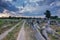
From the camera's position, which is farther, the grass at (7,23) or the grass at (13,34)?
the grass at (7,23)

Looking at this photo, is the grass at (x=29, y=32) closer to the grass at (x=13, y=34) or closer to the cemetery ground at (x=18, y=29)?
the cemetery ground at (x=18, y=29)

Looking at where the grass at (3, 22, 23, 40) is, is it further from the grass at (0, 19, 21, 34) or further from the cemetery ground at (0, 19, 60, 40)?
the grass at (0, 19, 21, 34)

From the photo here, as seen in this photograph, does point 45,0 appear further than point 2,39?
Yes

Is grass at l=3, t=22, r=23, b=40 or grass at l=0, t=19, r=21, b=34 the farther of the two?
grass at l=0, t=19, r=21, b=34

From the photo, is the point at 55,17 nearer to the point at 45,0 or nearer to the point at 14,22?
the point at 45,0

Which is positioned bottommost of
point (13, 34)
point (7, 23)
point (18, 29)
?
point (13, 34)

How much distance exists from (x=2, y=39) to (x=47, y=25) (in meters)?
1.15

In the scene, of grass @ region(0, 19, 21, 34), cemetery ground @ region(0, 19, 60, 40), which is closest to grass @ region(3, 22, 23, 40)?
cemetery ground @ region(0, 19, 60, 40)

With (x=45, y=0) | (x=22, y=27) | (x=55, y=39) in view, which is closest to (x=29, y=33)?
(x=22, y=27)

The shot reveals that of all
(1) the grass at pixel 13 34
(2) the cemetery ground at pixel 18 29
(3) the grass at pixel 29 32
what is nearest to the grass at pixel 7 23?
(2) the cemetery ground at pixel 18 29

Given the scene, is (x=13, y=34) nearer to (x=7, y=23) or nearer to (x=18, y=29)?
(x=18, y=29)

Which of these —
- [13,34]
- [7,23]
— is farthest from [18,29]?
[7,23]

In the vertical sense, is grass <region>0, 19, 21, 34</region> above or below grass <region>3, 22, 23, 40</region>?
above

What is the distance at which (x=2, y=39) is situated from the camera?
4.48m
